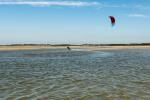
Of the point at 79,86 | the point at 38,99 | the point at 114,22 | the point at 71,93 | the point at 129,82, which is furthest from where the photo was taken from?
the point at 114,22

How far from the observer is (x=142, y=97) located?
11.5 meters

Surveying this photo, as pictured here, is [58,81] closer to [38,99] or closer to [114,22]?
[38,99]

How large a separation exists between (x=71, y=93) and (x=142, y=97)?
111 inches

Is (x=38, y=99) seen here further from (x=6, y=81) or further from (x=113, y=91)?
(x=6, y=81)

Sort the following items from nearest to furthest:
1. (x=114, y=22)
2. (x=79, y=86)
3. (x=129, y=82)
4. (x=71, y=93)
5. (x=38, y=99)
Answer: (x=38, y=99) → (x=71, y=93) → (x=79, y=86) → (x=129, y=82) → (x=114, y=22)

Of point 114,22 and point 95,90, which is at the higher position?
point 114,22

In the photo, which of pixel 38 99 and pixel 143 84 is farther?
pixel 143 84

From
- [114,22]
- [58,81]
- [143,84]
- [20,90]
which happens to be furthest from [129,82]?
[114,22]

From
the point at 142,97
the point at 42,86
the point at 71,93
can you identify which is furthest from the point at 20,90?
the point at 142,97

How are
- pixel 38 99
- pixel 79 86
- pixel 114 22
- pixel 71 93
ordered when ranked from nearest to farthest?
pixel 38 99, pixel 71 93, pixel 79 86, pixel 114 22

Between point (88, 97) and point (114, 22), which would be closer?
point (88, 97)

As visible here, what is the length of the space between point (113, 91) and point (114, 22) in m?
11.0

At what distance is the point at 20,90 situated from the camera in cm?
1311

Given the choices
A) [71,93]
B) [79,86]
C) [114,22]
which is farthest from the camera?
[114,22]
